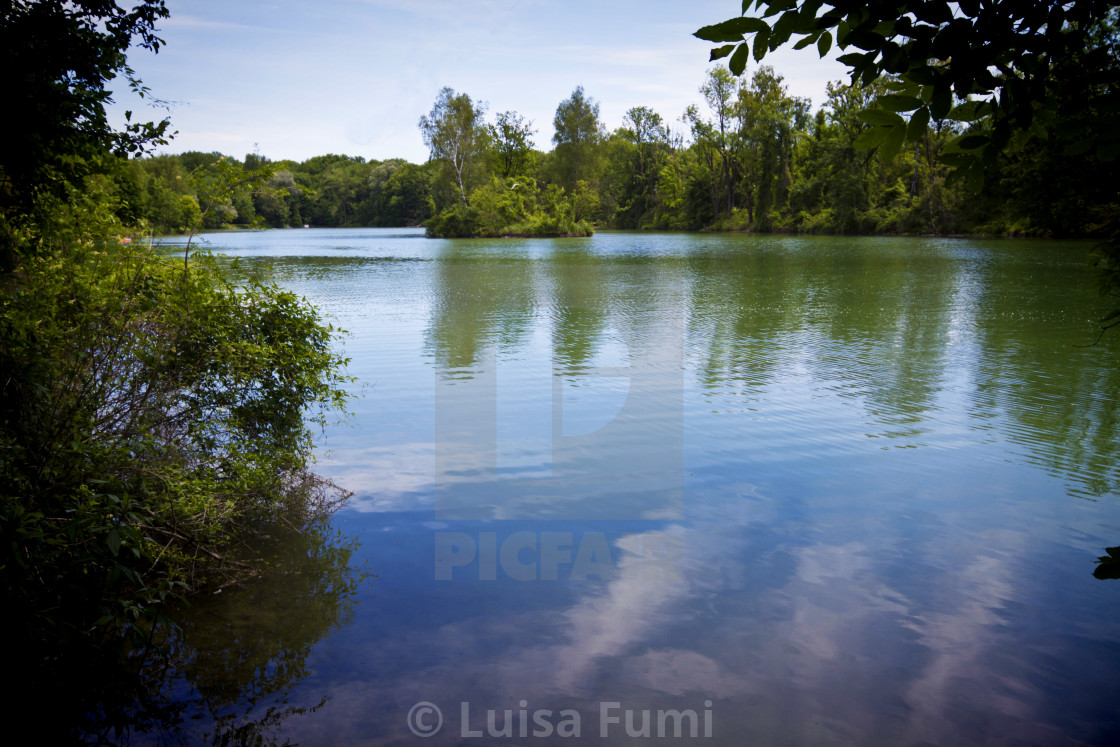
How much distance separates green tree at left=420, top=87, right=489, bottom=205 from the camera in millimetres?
71312

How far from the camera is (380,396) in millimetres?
10055

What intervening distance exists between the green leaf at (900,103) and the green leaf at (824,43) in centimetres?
26

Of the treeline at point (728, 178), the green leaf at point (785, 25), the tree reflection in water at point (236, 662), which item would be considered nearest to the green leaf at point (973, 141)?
the green leaf at point (785, 25)

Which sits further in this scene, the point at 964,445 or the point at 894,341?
the point at 894,341

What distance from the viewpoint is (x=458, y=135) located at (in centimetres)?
7194

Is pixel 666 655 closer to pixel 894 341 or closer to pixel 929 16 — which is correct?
pixel 929 16

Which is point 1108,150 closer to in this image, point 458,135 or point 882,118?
point 882,118

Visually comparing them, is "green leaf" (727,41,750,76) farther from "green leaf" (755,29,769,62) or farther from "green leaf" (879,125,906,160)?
"green leaf" (879,125,906,160)

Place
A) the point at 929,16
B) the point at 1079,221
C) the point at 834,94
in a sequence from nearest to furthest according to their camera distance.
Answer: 1. the point at 929,16
2. the point at 1079,221
3. the point at 834,94

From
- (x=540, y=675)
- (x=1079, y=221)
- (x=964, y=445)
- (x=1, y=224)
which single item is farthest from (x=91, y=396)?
(x=1079, y=221)

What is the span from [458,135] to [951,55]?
2904 inches

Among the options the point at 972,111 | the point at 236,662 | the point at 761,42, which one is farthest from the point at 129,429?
the point at 972,111

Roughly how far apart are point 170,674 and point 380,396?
6.19 metres

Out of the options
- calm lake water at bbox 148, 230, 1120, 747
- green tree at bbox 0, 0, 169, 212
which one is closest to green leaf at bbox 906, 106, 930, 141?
calm lake water at bbox 148, 230, 1120, 747
